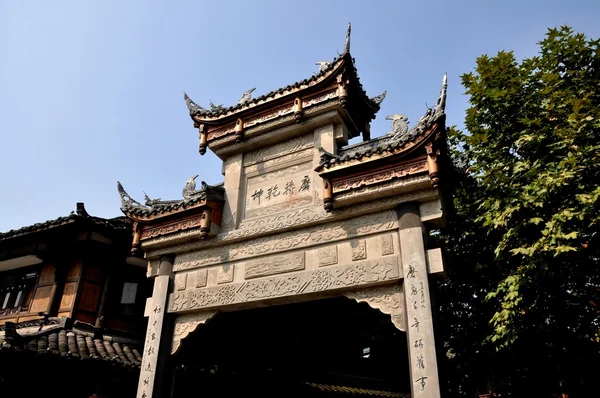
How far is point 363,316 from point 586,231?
4.86 m

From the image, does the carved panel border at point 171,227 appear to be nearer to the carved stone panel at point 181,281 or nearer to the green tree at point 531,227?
the carved stone panel at point 181,281

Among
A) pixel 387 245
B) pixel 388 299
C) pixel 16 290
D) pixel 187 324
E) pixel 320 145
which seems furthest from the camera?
pixel 16 290

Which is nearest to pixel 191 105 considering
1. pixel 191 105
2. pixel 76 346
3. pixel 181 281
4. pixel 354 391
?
pixel 191 105

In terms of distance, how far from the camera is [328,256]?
8.29m

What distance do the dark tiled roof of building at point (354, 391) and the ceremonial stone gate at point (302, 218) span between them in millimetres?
5216

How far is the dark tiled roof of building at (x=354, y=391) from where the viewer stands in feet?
42.0

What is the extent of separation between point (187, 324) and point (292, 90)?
5.33 meters

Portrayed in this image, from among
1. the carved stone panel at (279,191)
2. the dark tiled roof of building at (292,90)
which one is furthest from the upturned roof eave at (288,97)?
the carved stone panel at (279,191)

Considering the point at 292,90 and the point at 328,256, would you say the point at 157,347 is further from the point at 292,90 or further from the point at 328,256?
the point at 292,90

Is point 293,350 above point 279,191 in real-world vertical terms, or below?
below

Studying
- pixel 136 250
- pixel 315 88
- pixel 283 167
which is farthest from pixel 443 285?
pixel 136 250

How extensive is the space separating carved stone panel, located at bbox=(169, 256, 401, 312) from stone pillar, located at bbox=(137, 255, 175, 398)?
288 mm

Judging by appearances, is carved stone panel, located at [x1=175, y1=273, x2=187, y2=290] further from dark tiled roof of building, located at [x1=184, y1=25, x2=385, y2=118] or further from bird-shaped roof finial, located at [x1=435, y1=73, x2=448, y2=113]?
bird-shaped roof finial, located at [x1=435, y1=73, x2=448, y2=113]

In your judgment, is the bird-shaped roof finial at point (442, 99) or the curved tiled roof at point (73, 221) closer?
the bird-shaped roof finial at point (442, 99)
